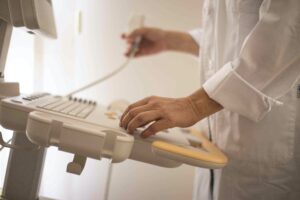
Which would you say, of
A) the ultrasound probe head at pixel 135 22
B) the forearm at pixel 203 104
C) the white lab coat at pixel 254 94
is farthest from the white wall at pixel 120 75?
the forearm at pixel 203 104

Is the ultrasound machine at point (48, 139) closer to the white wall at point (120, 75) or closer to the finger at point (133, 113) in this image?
the finger at point (133, 113)

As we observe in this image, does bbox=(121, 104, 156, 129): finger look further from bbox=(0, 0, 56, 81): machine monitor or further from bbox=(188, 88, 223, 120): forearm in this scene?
bbox=(0, 0, 56, 81): machine monitor

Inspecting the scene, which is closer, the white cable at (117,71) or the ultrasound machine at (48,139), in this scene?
the ultrasound machine at (48,139)

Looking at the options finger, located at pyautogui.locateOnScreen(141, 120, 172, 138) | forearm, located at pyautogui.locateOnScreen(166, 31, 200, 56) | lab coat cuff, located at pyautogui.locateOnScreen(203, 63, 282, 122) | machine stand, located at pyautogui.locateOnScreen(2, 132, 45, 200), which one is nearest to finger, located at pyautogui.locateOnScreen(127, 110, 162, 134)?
finger, located at pyautogui.locateOnScreen(141, 120, 172, 138)

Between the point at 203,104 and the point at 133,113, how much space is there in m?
0.15

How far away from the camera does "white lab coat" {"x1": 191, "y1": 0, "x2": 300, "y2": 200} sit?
0.44m

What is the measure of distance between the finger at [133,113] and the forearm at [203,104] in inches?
3.8

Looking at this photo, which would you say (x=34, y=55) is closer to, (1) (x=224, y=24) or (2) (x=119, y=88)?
(2) (x=119, y=88)

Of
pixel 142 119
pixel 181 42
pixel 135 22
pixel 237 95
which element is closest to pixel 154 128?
pixel 142 119

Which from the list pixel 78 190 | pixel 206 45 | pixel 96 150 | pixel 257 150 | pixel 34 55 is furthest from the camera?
pixel 78 190

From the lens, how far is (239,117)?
21.6 inches

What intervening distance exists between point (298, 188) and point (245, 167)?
0.44 feet

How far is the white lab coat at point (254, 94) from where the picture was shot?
44 centimetres

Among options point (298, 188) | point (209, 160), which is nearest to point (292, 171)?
point (298, 188)
